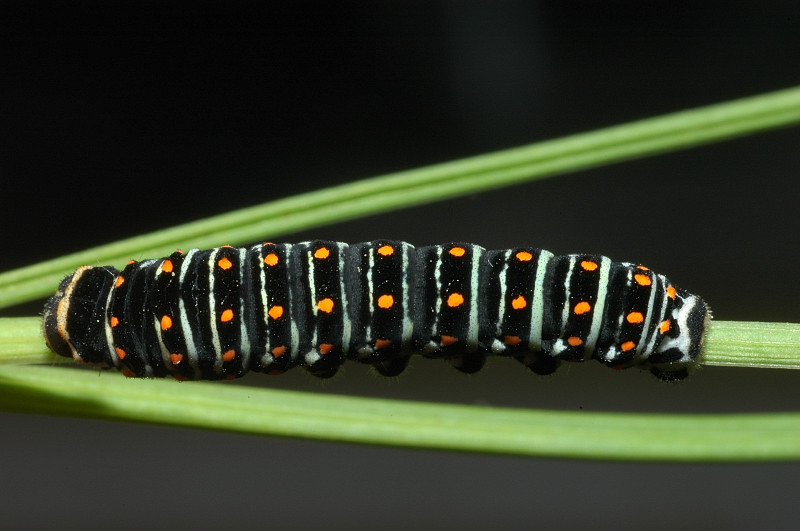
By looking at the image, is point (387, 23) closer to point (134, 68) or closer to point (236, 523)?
point (134, 68)

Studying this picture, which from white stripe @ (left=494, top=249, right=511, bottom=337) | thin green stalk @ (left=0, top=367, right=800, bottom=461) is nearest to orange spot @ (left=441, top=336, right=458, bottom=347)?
white stripe @ (left=494, top=249, right=511, bottom=337)

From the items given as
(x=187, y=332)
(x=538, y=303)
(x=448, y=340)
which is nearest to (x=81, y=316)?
(x=187, y=332)

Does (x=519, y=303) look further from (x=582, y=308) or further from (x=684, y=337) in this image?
(x=684, y=337)

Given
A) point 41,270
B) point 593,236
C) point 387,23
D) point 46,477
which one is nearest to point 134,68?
point 387,23

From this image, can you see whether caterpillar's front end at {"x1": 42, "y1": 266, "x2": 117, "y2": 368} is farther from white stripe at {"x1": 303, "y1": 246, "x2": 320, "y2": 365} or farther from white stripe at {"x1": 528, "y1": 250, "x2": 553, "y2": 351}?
white stripe at {"x1": 528, "y1": 250, "x2": 553, "y2": 351}

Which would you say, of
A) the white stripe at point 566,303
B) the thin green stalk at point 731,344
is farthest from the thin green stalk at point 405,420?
the white stripe at point 566,303

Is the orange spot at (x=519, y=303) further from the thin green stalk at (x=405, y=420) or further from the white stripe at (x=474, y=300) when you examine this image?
the thin green stalk at (x=405, y=420)
